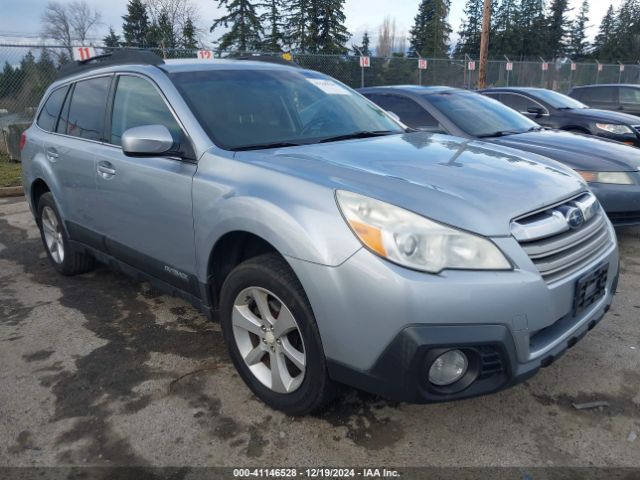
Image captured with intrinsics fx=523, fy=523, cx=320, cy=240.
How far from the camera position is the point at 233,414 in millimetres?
2533

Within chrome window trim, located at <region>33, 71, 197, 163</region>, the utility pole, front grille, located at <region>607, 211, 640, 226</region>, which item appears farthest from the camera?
the utility pole

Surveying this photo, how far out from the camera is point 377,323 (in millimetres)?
1950

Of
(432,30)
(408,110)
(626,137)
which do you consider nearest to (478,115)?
(408,110)

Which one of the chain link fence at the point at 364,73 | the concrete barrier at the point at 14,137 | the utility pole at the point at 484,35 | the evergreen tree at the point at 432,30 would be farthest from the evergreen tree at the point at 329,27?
the concrete barrier at the point at 14,137

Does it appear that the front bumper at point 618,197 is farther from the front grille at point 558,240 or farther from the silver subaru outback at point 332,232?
the front grille at point 558,240

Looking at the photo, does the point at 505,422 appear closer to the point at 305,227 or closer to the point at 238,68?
the point at 305,227

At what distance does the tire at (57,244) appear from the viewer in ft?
14.0

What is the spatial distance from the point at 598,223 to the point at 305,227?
1552 millimetres

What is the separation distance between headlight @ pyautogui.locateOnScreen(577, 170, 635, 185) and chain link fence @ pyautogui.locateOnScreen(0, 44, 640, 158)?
10.2m

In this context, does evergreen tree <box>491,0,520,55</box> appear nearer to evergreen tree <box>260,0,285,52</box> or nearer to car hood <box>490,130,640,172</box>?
evergreen tree <box>260,0,285,52</box>

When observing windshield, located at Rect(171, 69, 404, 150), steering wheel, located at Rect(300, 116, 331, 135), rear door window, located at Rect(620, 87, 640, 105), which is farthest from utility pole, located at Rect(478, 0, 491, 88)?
steering wheel, located at Rect(300, 116, 331, 135)

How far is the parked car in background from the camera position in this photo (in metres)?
7.56

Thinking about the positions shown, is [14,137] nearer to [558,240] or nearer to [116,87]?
[116,87]

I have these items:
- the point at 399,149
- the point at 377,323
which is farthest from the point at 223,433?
the point at 399,149
